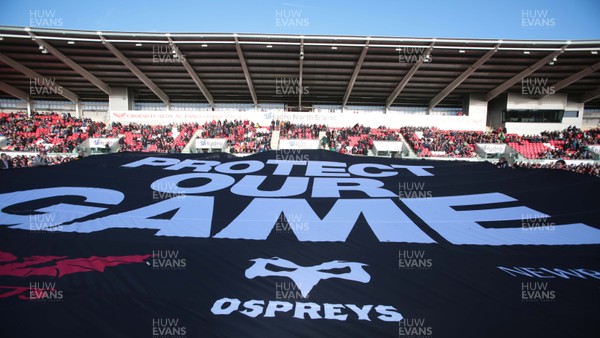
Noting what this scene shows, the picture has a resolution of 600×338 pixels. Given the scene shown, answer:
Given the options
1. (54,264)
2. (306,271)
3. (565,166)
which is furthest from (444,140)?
(54,264)

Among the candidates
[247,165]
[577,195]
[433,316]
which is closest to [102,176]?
[247,165]

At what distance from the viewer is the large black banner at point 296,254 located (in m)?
2.43

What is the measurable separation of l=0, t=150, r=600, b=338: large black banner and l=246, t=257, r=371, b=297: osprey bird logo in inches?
0.9

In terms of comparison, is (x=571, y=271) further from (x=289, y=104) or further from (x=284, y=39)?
(x=289, y=104)

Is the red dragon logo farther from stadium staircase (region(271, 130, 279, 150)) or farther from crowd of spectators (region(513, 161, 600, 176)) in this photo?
crowd of spectators (region(513, 161, 600, 176))

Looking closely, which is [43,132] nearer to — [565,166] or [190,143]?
[190,143]

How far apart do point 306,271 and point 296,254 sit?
431 mm

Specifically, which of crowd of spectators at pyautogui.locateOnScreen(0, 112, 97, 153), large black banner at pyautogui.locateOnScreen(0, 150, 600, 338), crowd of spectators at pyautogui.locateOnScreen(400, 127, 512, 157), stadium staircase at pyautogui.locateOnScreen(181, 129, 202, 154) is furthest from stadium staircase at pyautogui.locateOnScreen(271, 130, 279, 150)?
large black banner at pyautogui.locateOnScreen(0, 150, 600, 338)

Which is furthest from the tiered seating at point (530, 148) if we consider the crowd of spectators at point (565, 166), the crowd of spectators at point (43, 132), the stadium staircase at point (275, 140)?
the crowd of spectators at point (43, 132)

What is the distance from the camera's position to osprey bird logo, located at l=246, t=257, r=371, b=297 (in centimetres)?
311

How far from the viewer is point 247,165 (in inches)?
298

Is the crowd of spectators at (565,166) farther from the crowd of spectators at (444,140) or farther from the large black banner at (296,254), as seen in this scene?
the large black banner at (296,254)

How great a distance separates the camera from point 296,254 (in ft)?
12.1

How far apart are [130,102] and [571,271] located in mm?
35662
